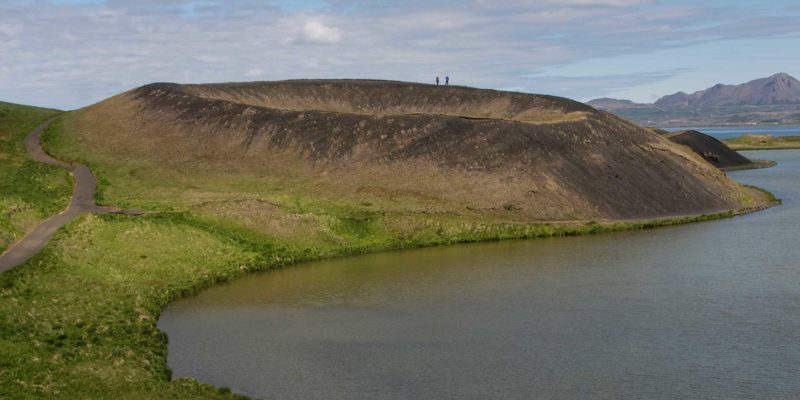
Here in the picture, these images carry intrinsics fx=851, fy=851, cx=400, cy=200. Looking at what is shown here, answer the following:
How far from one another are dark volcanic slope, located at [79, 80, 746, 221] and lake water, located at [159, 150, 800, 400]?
2025cm

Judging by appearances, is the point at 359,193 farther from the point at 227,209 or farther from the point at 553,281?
the point at 553,281

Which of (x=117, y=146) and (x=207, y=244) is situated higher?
(x=117, y=146)

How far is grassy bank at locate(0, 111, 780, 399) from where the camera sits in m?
35.8

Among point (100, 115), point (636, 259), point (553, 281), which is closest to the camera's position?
point (553, 281)

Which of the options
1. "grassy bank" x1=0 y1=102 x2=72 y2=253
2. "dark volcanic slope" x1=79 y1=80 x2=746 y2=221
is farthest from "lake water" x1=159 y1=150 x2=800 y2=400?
"dark volcanic slope" x1=79 y1=80 x2=746 y2=221

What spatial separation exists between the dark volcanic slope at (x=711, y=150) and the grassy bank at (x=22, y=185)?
390 feet

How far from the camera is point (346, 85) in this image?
136 metres

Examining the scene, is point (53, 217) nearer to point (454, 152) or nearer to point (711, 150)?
point (454, 152)

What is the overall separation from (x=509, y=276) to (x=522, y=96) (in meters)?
73.1

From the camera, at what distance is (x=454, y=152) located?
97000mm

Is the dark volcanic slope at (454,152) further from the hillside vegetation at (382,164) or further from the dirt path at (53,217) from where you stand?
the dirt path at (53,217)

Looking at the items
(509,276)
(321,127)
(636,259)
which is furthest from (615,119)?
(509,276)

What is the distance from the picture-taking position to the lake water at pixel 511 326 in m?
34.8

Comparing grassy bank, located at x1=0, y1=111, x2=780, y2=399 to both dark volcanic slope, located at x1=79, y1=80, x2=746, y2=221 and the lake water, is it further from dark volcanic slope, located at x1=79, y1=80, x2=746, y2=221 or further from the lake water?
dark volcanic slope, located at x1=79, y1=80, x2=746, y2=221
